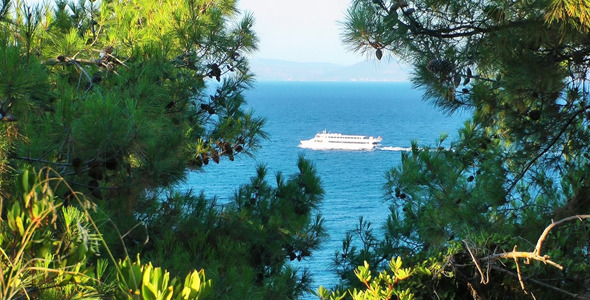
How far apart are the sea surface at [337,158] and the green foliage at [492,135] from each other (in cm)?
42

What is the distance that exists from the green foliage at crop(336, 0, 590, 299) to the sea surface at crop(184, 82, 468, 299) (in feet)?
1.39

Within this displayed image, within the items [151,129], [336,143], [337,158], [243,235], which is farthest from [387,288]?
[336,143]

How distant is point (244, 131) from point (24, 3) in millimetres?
2639

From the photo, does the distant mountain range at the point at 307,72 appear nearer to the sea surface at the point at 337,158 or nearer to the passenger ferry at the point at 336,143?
the sea surface at the point at 337,158

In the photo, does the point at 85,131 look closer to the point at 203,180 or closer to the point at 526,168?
the point at 526,168

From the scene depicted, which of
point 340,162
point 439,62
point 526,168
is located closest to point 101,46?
point 439,62

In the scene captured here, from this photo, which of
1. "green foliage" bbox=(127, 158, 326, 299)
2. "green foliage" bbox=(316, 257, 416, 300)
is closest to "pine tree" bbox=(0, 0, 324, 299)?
"green foliage" bbox=(127, 158, 326, 299)

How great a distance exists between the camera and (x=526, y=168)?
3889mm

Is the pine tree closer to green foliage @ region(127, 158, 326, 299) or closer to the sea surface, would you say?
green foliage @ region(127, 158, 326, 299)

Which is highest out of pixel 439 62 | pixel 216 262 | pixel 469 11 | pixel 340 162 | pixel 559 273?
pixel 469 11

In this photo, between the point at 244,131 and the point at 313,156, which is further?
the point at 313,156

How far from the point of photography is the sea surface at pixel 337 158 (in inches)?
787

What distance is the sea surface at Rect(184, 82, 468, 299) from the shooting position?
20.0 m

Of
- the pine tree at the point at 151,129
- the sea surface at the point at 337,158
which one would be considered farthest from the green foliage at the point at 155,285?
the sea surface at the point at 337,158
